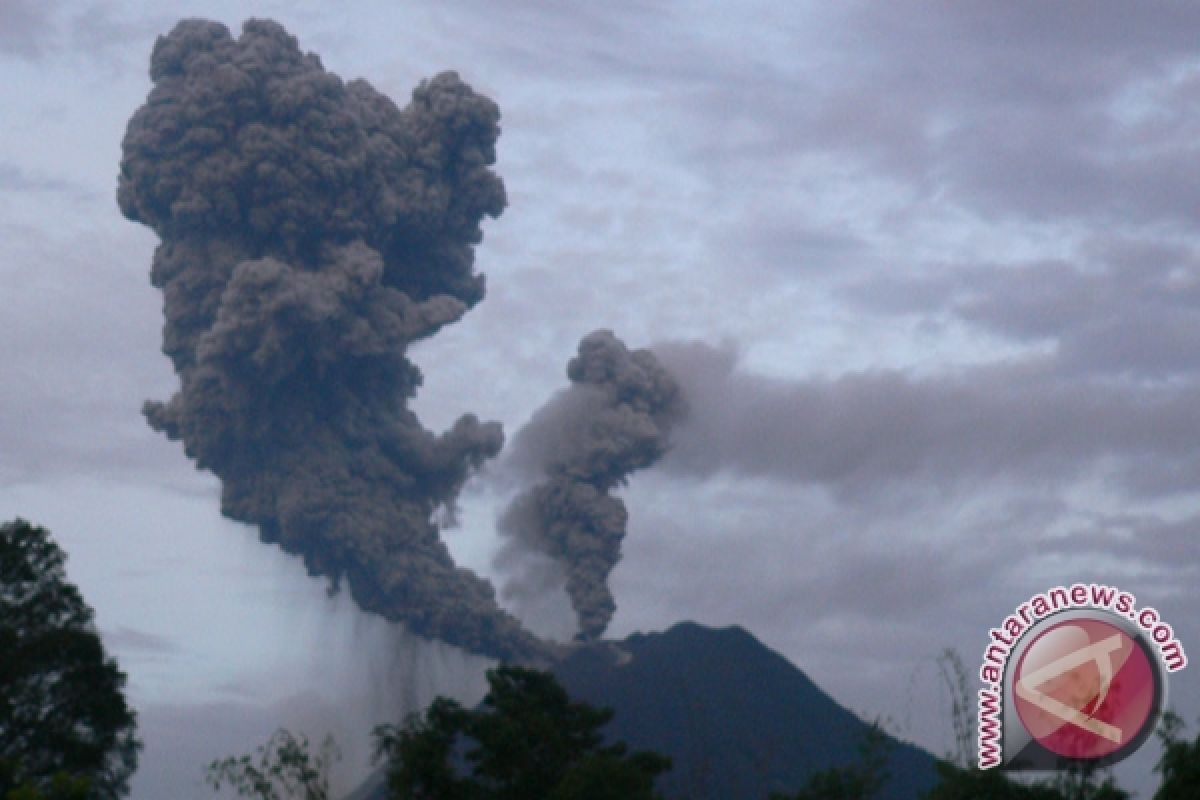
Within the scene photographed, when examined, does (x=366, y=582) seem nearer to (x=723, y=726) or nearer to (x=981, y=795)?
(x=723, y=726)

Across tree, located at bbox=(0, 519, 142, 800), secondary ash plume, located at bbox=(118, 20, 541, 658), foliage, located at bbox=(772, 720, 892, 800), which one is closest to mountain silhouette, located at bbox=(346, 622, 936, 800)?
secondary ash plume, located at bbox=(118, 20, 541, 658)

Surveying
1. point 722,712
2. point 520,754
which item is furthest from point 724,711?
point 520,754

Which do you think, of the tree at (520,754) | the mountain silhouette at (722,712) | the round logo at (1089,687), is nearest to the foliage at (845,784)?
the tree at (520,754)

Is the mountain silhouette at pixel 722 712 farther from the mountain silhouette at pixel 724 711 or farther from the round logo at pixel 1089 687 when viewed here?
the round logo at pixel 1089 687

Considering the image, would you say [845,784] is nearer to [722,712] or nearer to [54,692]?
[54,692]

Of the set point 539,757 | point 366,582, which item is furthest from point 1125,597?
point 366,582
